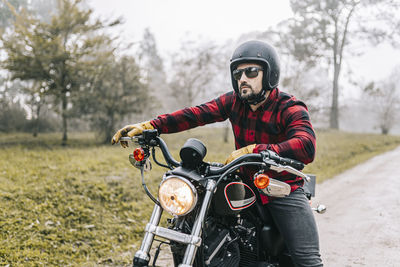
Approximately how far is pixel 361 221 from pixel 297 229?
330 cm

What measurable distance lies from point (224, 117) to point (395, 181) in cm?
654

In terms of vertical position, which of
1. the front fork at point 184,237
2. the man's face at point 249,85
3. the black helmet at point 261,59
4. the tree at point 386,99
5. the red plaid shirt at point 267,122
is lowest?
the front fork at point 184,237

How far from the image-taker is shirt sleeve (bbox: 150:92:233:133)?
8.91 ft

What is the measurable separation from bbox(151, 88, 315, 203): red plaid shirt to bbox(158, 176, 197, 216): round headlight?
1.62 feet

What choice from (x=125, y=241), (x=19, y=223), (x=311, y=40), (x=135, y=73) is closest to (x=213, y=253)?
(x=125, y=241)

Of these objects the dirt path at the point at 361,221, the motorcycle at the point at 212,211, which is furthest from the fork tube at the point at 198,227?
the dirt path at the point at 361,221

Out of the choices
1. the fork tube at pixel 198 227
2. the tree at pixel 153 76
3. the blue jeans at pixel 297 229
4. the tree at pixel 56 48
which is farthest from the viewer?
the tree at pixel 153 76

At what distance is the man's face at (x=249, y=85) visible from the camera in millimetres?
2436

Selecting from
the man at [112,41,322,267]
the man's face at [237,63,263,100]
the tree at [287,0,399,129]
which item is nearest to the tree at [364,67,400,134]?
the tree at [287,0,399,129]

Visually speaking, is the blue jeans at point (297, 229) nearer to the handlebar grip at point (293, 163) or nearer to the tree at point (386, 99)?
the handlebar grip at point (293, 163)

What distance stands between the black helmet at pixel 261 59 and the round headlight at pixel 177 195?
99 cm

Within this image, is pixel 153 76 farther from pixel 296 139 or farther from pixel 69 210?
pixel 296 139

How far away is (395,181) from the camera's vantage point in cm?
771

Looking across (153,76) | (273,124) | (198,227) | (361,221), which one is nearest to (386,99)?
(153,76)
